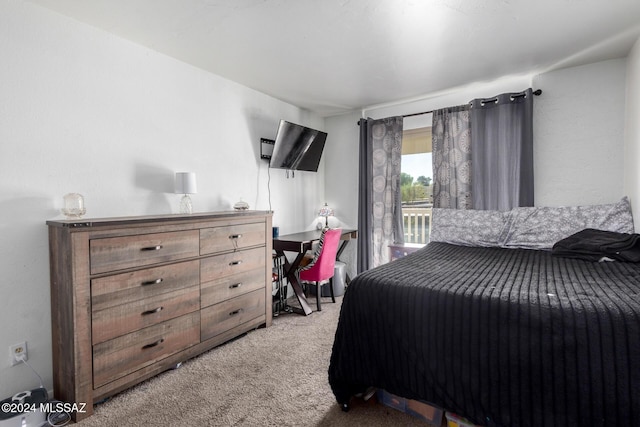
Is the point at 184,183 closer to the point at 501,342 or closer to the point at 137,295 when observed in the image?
the point at 137,295

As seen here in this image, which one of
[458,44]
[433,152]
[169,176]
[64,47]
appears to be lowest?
[169,176]

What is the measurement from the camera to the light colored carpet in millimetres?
1693

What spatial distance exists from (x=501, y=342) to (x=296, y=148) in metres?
2.96

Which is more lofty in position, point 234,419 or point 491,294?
point 491,294

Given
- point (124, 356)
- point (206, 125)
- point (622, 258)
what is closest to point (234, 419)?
point (124, 356)

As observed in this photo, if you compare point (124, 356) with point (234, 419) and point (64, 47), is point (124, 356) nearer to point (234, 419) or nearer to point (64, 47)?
point (234, 419)

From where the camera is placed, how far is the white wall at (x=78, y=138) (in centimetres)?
182

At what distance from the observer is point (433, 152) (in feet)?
12.0

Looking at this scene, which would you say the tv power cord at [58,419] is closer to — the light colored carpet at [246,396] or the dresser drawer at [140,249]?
the light colored carpet at [246,396]

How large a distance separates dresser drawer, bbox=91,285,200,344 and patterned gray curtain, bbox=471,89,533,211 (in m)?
2.92

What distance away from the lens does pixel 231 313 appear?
261 cm

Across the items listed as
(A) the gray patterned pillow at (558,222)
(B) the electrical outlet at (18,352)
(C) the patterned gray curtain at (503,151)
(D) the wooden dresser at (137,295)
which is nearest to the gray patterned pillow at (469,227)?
(A) the gray patterned pillow at (558,222)

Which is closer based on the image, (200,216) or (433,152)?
(200,216)

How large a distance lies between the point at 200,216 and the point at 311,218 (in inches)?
87.0
